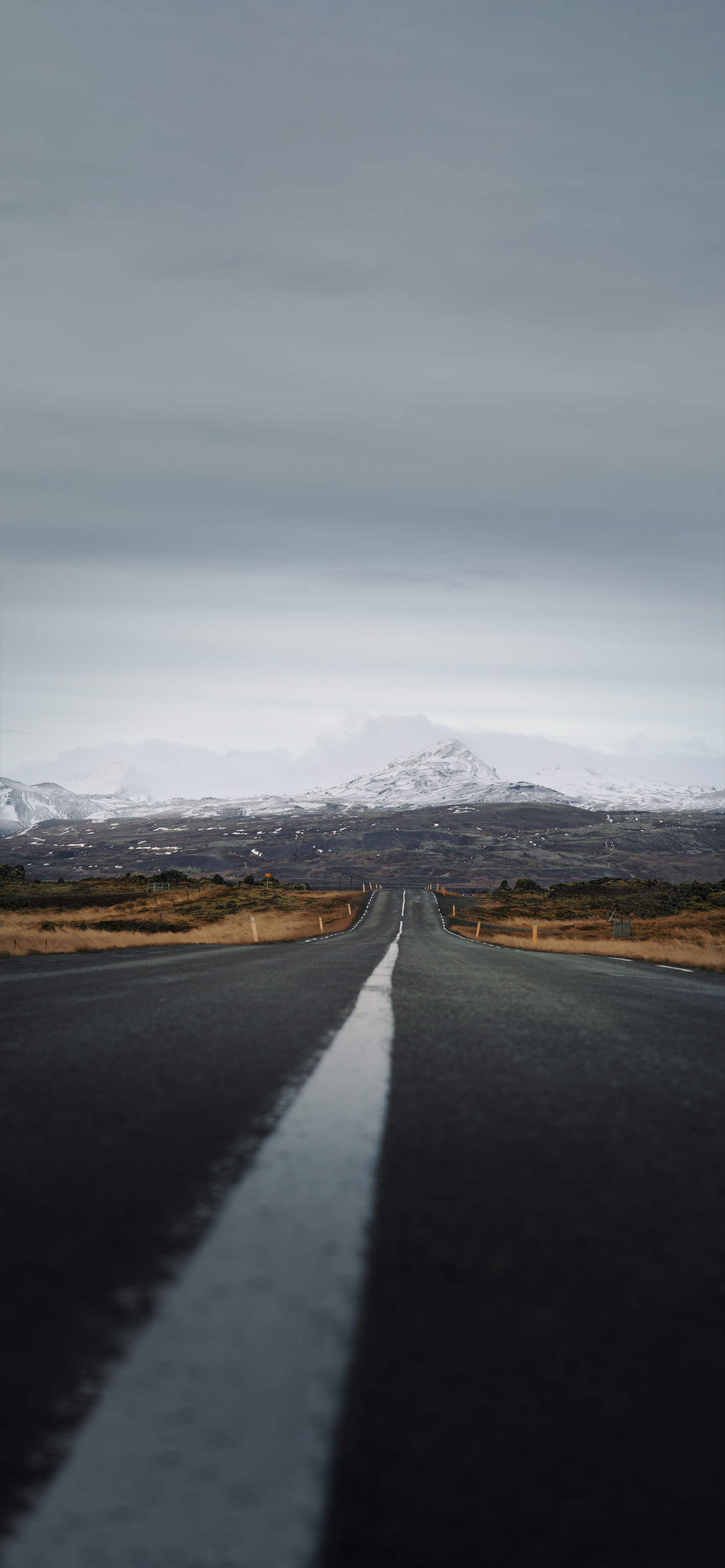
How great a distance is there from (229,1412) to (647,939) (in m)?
31.6

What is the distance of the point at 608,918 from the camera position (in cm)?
5369

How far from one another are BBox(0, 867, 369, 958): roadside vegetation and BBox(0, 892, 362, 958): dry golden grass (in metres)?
0.07

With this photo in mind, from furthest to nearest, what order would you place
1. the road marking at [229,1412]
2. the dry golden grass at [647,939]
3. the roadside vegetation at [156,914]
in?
1. the roadside vegetation at [156,914]
2. the dry golden grass at [647,939]
3. the road marking at [229,1412]

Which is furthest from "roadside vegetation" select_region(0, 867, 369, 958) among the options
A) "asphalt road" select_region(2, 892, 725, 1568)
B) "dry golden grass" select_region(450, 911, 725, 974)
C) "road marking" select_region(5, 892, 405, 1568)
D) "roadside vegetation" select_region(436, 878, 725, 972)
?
"road marking" select_region(5, 892, 405, 1568)

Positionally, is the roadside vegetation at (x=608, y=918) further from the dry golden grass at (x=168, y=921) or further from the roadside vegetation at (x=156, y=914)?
the roadside vegetation at (x=156, y=914)

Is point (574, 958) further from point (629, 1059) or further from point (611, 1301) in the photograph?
point (611, 1301)

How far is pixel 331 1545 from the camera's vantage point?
1.09 m

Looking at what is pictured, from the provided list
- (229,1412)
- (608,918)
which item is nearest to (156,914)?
(608,918)

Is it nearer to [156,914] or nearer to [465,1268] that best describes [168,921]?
[156,914]

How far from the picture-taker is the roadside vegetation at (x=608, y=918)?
22.6 metres

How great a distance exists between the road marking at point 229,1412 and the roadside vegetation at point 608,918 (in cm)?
1653

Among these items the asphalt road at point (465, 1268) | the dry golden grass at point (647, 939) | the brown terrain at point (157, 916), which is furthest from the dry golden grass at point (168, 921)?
the asphalt road at point (465, 1268)

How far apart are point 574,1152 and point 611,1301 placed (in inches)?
44.6

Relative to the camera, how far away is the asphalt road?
118 cm
